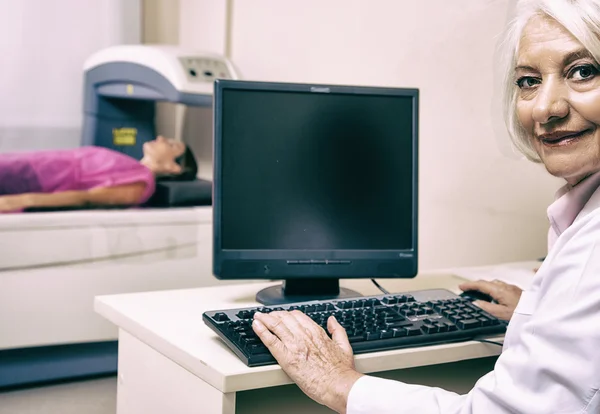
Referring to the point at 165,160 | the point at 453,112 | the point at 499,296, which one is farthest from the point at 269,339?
the point at 165,160

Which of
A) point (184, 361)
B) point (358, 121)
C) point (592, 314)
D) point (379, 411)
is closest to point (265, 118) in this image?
point (358, 121)

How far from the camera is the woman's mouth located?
997 mm

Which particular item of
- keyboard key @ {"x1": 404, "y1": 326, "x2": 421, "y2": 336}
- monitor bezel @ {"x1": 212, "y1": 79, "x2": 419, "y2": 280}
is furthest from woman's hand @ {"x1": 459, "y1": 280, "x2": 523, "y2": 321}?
keyboard key @ {"x1": 404, "y1": 326, "x2": 421, "y2": 336}

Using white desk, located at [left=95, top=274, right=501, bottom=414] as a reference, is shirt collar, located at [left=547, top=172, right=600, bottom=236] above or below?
above

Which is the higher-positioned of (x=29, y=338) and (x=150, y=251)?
(x=150, y=251)

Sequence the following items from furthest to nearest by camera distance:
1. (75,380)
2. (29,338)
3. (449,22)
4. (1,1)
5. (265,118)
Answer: (1,1) → (75,380) → (29,338) → (449,22) → (265,118)

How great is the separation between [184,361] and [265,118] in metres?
0.51

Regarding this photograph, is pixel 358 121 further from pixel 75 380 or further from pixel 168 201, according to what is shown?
pixel 75 380

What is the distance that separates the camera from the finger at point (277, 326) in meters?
1.08

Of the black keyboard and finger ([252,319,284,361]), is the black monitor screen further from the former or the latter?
finger ([252,319,284,361])

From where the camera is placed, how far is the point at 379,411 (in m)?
0.98

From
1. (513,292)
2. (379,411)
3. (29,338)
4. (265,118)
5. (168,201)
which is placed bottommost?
(29,338)

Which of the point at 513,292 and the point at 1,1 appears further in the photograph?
the point at 1,1

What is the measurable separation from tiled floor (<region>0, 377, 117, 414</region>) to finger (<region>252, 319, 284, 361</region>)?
1271 mm
